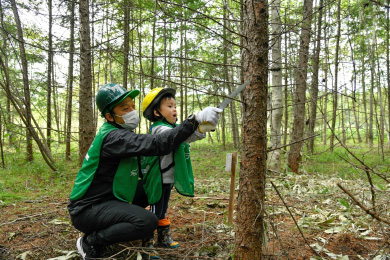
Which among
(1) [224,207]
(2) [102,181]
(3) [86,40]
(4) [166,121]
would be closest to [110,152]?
(2) [102,181]

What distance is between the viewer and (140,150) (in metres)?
2.17

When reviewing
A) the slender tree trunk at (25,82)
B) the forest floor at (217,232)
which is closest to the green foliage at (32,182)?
the forest floor at (217,232)

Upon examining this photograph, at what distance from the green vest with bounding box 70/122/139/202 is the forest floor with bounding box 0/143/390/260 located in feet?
1.66

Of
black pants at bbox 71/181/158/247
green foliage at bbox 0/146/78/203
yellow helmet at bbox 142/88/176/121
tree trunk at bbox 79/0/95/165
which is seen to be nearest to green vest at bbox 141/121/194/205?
yellow helmet at bbox 142/88/176/121

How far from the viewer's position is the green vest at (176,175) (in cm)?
247

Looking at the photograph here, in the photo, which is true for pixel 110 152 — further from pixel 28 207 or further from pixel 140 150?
pixel 28 207

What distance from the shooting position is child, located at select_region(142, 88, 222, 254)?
8.20ft

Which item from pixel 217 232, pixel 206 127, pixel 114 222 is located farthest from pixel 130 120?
pixel 217 232

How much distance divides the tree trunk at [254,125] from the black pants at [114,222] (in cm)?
93

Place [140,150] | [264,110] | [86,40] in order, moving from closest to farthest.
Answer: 1. [264,110]
2. [140,150]
3. [86,40]

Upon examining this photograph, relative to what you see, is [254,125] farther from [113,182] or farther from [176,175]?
Result: [113,182]

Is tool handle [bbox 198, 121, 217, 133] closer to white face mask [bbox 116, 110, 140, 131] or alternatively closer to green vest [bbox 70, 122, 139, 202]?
white face mask [bbox 116, 110, 140, 131]

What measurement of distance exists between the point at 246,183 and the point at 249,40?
3.52 ft

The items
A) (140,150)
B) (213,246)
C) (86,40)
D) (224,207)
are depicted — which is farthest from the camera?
(86,40)
